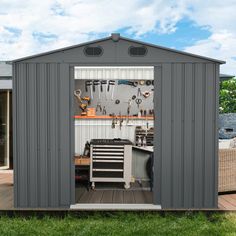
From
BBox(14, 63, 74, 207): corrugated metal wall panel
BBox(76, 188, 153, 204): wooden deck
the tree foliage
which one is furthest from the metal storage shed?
the tree foliage

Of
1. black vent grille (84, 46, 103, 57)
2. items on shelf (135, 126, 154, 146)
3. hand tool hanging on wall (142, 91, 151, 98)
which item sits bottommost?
items on shelf (135, 126, 154, 146)

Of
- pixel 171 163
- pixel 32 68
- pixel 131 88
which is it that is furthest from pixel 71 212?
pixel 131 88

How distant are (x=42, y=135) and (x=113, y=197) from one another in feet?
4.95

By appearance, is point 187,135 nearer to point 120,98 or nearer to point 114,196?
point 114,196

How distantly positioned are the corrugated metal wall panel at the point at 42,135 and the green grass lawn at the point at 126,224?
356 mm

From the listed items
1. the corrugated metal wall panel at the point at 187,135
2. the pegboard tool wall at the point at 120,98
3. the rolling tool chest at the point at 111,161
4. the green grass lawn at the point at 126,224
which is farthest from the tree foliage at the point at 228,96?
the green grass lawn at the point at 126,224

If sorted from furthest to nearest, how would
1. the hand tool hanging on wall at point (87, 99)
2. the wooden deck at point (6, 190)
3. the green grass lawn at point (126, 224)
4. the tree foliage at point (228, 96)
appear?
the tree foliage at point (228, 96), the hand tool hanging on wall at point (87, 99), the wooden deck at point (6, 190), the green grass lawn at point (126, 224)

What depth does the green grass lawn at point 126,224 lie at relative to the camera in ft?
13.4

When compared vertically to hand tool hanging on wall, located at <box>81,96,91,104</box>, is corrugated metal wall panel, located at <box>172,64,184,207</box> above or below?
below

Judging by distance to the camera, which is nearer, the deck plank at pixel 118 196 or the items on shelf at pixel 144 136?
the deck plank at pixel 118 196

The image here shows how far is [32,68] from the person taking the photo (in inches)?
187

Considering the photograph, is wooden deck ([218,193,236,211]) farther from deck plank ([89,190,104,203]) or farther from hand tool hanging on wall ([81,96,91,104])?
hand tool hanging on wall ([81,96,91,104])

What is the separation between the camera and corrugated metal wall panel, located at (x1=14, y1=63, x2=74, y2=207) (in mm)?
4758

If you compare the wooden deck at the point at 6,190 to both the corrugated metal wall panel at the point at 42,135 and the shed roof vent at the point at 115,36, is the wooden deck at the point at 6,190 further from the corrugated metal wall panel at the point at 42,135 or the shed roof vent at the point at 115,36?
the shed roof vent at the point at 115,36
